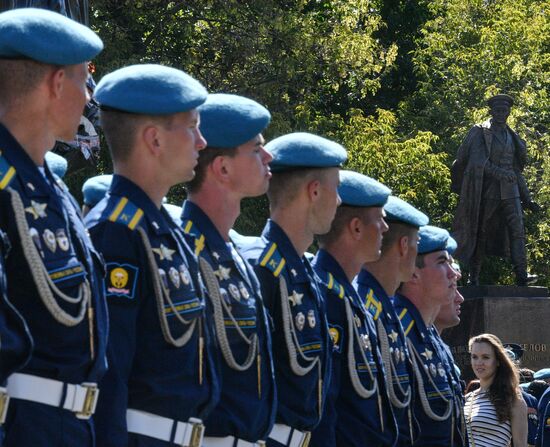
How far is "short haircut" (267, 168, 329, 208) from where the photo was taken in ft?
17.6

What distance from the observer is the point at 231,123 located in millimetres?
4816

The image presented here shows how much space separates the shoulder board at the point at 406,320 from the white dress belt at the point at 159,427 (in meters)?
2.83

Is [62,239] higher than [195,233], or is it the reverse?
[195,233]

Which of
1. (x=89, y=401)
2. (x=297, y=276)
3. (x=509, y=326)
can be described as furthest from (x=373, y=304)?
(x=509, y=326)

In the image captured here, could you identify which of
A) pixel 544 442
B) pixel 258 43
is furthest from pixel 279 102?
pixel 544 442

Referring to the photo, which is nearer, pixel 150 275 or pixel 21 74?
pixel 21 74

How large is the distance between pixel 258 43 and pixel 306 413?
1585 centimetres

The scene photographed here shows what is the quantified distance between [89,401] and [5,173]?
2.10 ft

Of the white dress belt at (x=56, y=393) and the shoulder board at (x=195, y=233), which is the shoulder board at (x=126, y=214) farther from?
the white dress belt at (x=56, y=393)

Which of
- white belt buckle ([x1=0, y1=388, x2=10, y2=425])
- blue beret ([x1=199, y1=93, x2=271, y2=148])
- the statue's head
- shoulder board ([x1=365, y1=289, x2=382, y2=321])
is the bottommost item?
white belt buckle ([x1=0, y1=388, x2=10, y2=425])

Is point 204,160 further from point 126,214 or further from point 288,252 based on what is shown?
point 126,214

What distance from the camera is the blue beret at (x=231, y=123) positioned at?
15.8 feet

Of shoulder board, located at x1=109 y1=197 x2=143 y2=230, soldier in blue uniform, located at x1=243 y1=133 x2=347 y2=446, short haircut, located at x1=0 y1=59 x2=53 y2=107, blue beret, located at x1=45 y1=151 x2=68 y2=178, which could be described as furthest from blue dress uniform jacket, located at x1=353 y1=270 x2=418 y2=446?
short haircut, located at x1=0 y1=59 x2=53 y2=107

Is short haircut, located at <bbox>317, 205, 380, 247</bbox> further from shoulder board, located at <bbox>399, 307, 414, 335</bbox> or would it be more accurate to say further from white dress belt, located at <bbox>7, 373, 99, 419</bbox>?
white dress belt, located at <bbox>7, 373, 99, 419</bbox>
